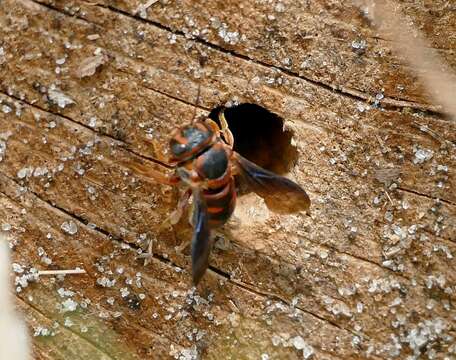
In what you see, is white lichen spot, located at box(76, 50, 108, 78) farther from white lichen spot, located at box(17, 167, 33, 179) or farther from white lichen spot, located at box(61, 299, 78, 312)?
white lichen spot, located at box(61, 299, 78, 312)

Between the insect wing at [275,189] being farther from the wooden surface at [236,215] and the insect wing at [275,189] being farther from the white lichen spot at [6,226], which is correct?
the white lichen spot at [6,226]

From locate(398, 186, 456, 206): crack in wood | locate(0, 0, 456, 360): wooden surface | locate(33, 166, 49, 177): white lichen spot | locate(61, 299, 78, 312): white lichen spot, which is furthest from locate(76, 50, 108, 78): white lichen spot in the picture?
locate(398, 186, 456, 206): crack in wood

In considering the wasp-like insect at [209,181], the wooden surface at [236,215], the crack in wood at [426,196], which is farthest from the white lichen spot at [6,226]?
the crack in wood at [426,196]

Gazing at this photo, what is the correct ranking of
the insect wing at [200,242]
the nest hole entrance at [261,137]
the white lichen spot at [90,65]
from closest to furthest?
the insect wing at [200,242]
the white lichen spot at [90,65]
the nest hole entrance at [261,137]

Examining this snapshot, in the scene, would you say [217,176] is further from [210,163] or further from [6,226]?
[6,226]

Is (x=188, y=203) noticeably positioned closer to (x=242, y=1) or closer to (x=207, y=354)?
(x=207, y=354)

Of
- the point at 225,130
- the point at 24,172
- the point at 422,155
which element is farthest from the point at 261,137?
the point at 24,172

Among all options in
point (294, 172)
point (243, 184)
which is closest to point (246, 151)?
point (243, 184)
